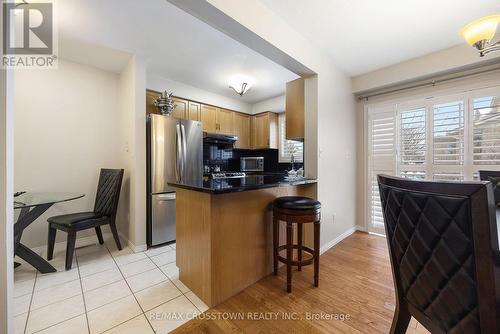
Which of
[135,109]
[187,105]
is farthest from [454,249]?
[187,105]

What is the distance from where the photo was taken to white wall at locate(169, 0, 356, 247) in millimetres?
1561

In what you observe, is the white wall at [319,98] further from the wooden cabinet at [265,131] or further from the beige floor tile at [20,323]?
the beige floor tile at [20,323]

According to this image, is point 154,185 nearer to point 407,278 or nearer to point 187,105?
point 187,105

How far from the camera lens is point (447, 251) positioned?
66 centimetres

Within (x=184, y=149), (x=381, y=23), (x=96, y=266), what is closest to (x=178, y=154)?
(x=184, y=149)

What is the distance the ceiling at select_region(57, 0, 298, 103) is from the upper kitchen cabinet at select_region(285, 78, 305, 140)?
49 centimetres

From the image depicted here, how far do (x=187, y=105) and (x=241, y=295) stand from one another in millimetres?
3052

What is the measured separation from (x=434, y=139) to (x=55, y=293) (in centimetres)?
440

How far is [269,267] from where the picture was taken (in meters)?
2.00

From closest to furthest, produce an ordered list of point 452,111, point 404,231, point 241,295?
point 404,231 → point 241,295 → point 452,111

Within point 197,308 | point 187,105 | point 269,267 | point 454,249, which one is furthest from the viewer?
point 187,105

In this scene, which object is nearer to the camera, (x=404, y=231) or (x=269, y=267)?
(x=404, y=231)

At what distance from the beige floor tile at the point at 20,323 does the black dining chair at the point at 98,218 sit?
692mm

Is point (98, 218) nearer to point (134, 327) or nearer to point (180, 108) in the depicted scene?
point (134, 327)
